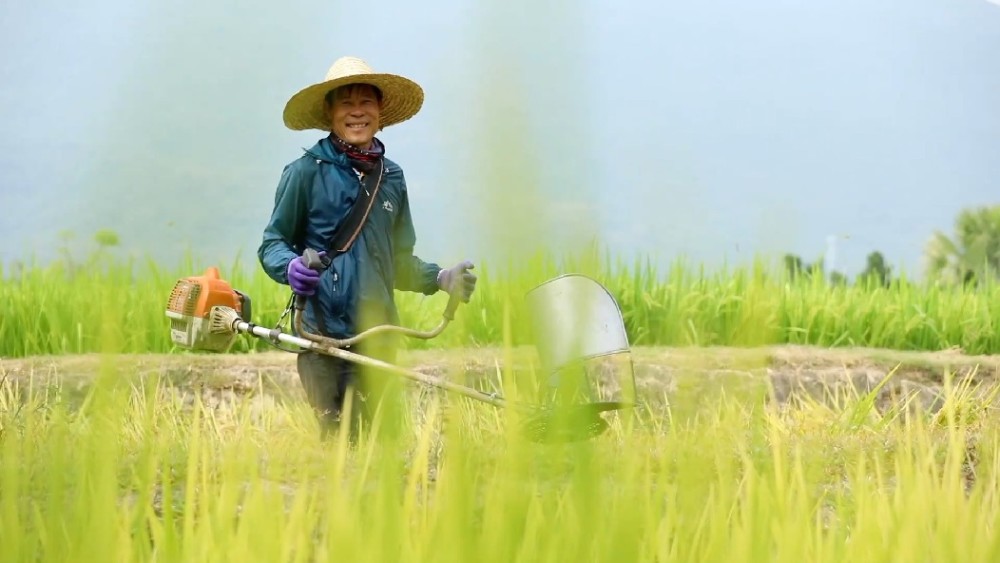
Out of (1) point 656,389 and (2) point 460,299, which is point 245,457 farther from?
(1) point 656,389

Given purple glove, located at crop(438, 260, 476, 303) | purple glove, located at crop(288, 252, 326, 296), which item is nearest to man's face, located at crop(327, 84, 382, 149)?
purple glove, located at crop(288, 252, 326, 296)

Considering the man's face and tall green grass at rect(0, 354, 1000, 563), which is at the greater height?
the man's face

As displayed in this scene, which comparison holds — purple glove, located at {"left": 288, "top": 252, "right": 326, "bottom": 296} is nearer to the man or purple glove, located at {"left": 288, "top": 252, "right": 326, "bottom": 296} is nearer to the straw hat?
the man

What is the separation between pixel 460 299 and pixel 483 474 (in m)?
0.15

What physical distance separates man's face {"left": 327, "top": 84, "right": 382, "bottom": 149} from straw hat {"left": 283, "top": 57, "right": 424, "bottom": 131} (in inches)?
1.1

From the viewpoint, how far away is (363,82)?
1.91 metres

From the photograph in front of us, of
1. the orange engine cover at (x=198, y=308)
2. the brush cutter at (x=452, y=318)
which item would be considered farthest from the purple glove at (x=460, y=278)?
the orange engine cover at (x=198, y=308)

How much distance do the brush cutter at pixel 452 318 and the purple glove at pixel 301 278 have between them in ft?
0.07

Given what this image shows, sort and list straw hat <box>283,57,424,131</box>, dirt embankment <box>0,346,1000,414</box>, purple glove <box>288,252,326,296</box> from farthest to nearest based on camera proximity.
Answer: dirt embankment <box>0,346,1000,414</box>, straw hat <box>283,57,424,131</box>, purple glove <box>288,252,326,296</box>

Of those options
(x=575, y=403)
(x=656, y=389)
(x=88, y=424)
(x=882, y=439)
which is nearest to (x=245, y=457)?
(x=88, y=424)

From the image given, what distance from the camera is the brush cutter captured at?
37 cm

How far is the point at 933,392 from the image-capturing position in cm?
308

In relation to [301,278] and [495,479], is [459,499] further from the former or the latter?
[301,278]

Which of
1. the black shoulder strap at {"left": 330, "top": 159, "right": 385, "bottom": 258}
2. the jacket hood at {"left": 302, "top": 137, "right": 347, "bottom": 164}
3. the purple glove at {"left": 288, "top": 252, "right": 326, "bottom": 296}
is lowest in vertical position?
the purple glove at {"left": 288, "top": 252, "right": 326, "bottom": 296}
